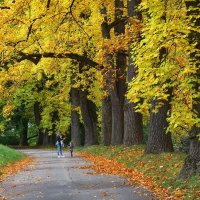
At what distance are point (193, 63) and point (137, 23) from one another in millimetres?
11115

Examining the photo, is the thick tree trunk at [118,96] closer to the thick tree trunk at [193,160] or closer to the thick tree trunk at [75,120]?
the thick tree trunk at [75,120]

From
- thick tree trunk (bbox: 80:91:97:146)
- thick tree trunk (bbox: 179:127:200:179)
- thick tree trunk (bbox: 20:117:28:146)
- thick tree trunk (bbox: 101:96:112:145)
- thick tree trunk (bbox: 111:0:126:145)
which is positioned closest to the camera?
thick tree trunk (bbox: 179:127:200:179)

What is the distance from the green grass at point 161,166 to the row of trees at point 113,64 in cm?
63

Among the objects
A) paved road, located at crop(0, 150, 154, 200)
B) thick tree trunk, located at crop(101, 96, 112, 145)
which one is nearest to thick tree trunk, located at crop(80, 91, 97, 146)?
thick tree trunk, located at crop(101, 96, 112, 145)

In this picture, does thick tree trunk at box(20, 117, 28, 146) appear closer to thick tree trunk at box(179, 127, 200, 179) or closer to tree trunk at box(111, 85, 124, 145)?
tree trunk at box(111, 85, 124, 145)

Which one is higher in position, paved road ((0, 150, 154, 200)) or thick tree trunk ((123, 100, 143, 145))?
thick tree trunk ((123, 100, 143, 145))

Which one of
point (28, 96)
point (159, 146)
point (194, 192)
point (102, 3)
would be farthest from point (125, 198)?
point (28, 96)

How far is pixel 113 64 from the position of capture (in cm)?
2844

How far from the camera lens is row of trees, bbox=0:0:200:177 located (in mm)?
11859

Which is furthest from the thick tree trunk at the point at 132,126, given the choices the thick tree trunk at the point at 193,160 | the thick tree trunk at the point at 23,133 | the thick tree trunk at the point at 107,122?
the thick tree trunk at the point at 23,133

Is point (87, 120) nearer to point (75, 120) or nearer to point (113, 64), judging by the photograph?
point (75, 120)

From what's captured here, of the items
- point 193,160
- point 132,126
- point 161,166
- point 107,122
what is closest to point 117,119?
point 107,122

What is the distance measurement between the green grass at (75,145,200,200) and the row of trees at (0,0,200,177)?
63 cm

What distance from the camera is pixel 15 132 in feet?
208
